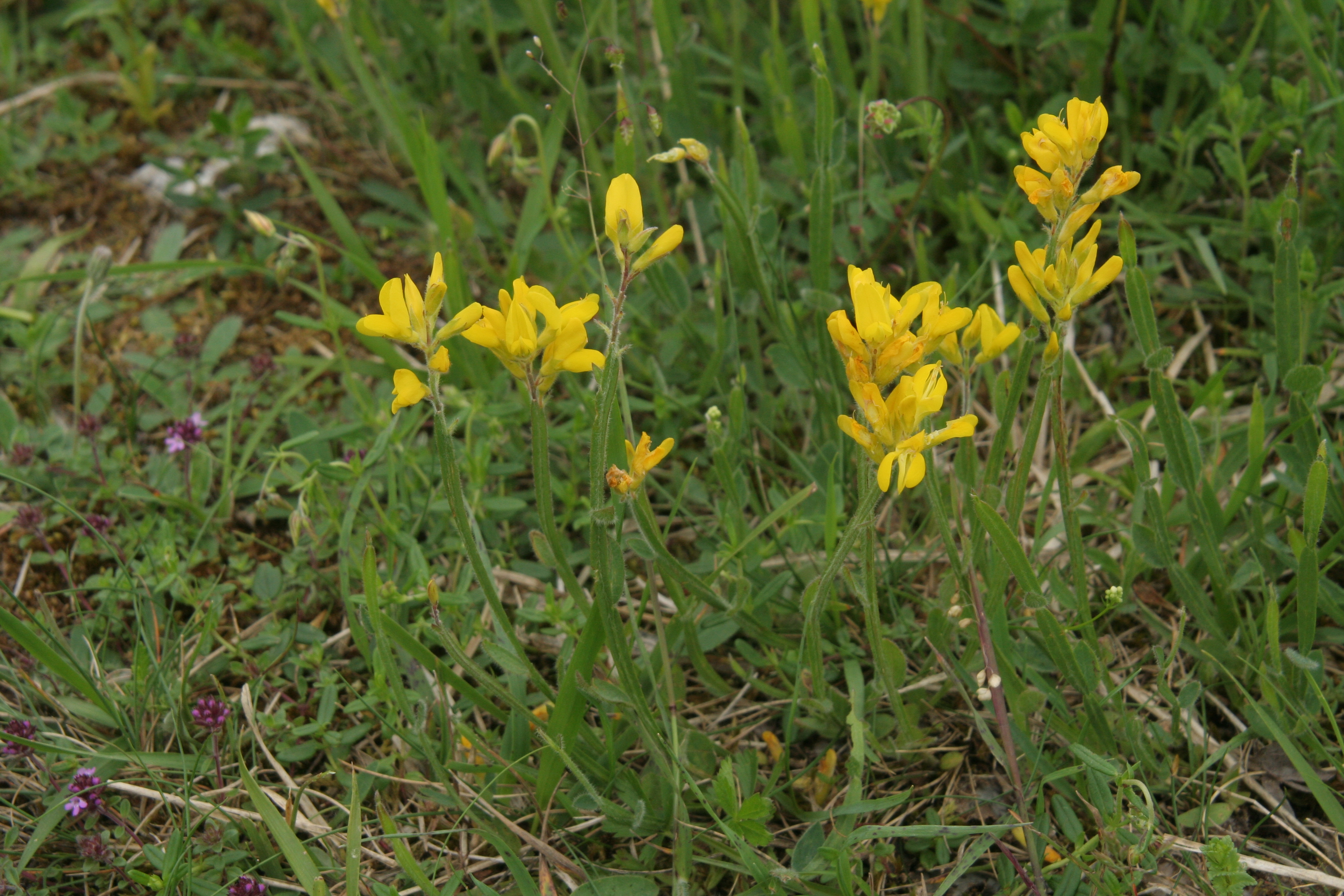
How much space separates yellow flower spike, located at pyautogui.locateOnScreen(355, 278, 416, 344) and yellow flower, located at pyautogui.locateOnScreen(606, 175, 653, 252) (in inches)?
12.9

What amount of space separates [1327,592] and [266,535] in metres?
2.51

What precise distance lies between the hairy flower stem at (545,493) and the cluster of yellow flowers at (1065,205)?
0.75 metres

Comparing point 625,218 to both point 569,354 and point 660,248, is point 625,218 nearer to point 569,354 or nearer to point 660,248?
point 660,248

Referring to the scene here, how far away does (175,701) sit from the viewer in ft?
7.35

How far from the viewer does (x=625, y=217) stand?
5.00 ft

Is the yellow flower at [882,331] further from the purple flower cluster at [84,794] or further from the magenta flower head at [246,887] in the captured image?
the purple flower cluster at [84,794]

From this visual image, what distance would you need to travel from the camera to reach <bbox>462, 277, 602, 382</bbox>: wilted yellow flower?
1.44 meters

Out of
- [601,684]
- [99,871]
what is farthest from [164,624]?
[601,684]

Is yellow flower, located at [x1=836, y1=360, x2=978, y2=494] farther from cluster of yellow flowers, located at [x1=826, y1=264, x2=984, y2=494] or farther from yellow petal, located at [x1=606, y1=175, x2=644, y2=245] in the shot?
yellow petal, located at [x1=606, y1=175, x2=644, y2=245]

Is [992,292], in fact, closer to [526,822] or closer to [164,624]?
[526,822]

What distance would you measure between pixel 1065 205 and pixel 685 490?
107 cm

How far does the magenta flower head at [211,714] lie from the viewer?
2.12 m

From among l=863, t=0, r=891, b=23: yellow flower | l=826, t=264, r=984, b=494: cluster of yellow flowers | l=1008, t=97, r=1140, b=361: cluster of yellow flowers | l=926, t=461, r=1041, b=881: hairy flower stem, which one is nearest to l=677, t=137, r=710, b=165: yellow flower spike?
l=826, t=264, r=984, b=494: cluster of yellow flowers

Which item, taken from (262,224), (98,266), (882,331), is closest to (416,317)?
(882,331)
